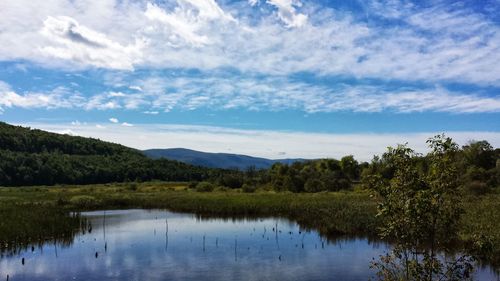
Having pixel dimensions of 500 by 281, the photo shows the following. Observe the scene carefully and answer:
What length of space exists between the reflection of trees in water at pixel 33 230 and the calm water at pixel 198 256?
102 centimetres

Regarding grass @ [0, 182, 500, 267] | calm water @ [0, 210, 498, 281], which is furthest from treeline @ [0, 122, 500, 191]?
calm water @ [0, 210, 498, 281]

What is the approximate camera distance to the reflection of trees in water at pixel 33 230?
33.5 metres

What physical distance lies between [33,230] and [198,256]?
15593 millimetres

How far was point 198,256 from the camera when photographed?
31.9 meters

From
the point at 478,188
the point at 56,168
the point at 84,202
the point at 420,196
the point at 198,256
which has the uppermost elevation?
the point at 56,168

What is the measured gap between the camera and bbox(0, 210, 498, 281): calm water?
1030 inches

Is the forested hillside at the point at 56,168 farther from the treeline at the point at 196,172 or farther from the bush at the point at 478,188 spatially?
the bush at the point at 478,188

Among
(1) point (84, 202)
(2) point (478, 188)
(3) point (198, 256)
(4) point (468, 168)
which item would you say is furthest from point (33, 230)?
(4) point (468, 168)

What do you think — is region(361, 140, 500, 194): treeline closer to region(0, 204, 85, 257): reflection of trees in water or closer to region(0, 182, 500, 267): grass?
region(0, 182, 500, 267): grass

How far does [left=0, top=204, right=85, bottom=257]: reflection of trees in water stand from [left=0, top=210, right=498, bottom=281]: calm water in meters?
1.02

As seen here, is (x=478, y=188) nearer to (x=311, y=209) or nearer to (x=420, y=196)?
(x=311, y=209)

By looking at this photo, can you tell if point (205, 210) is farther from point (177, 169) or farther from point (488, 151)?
point (177, 169)

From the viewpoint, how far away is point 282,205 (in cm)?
6319

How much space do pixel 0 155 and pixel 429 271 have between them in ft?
529
